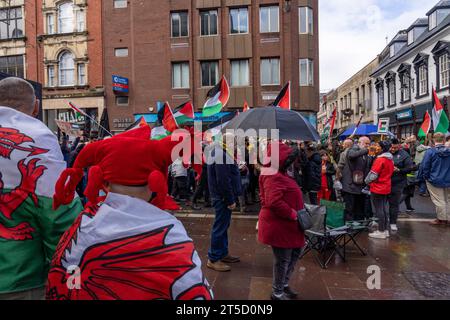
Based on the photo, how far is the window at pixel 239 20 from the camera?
901 inches

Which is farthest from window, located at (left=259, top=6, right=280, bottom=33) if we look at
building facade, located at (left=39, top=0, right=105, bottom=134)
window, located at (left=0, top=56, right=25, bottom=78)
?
window, located at (left=0, top=56, right=25, bottom=78)

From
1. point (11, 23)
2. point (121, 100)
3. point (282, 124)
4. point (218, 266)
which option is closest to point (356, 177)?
point (282, 124)

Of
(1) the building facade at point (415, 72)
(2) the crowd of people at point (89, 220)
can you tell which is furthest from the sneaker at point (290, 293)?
(1) the building facade at point (415, 72)

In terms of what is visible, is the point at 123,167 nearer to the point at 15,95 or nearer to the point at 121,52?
the point at 15,95

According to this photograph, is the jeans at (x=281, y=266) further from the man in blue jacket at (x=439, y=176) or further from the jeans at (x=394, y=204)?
the man in blue jacket at (x=439, y=176)

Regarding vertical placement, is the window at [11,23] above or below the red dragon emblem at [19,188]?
above

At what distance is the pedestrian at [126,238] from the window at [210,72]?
72.5 feet

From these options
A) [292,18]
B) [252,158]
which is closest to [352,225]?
[252,158]

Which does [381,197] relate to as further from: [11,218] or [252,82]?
[252,82]

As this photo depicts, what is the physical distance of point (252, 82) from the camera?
22891mm

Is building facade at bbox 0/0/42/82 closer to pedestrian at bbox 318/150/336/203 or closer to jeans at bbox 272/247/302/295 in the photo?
pedestrian at bbox 318/150/336/203

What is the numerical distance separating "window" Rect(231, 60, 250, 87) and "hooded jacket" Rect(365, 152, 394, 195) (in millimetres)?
17155

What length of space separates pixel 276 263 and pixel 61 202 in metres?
2.73

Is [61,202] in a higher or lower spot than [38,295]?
higher
